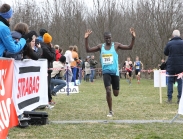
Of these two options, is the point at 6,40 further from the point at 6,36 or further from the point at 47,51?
the point at 47,51

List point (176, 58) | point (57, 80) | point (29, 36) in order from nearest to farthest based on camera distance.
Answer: point (29, 36), point (176, 58), point (57, 80)

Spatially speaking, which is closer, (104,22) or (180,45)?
(180,45)

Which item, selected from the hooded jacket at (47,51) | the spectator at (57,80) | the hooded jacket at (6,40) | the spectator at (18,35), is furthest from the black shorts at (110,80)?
the spectator at (57,80)

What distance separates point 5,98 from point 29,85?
2.73 meters

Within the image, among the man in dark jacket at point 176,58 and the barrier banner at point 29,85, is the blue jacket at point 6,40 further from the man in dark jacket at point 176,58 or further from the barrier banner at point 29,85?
the man in dark jacket at point 176,58

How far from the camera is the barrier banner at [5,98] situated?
4949 millimetres

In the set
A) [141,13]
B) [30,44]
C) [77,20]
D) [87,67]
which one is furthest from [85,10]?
[30,44]

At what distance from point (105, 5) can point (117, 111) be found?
3179 cm

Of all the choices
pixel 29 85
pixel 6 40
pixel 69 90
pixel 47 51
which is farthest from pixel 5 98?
pixel 69 90

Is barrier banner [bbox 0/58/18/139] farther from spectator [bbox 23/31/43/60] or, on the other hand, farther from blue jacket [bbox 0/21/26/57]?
spectator [bbox 23/31/43/60]

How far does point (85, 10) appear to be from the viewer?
4541cm

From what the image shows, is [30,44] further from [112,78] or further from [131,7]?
[131,7]

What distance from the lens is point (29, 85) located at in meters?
7.86

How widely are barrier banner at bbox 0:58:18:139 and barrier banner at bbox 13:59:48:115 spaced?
132cm
